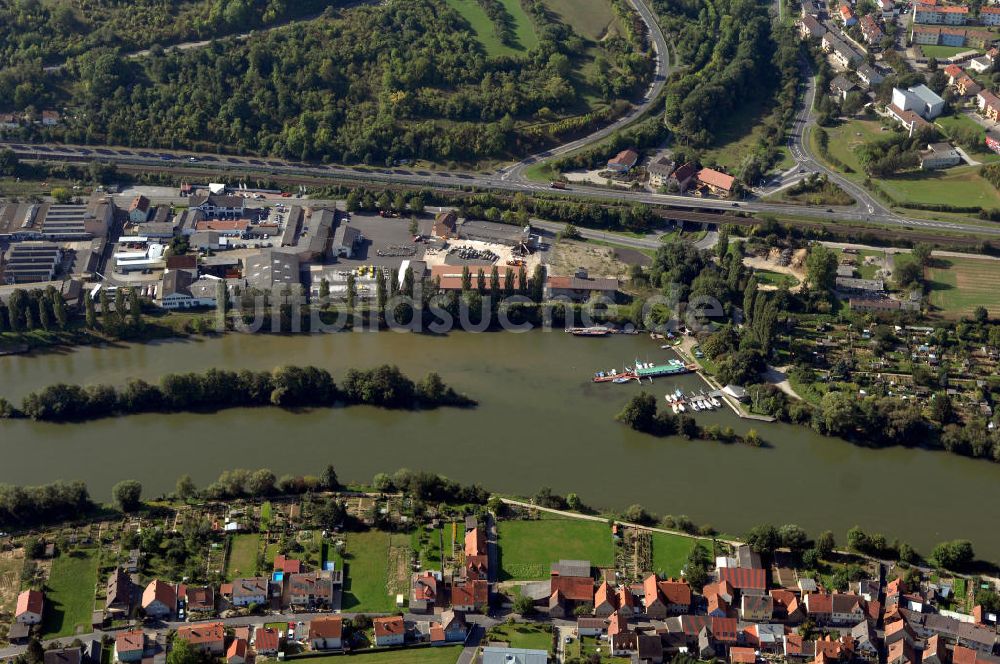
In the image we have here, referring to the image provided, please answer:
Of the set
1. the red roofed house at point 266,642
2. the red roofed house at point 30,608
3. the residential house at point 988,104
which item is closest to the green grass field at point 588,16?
the residential house at point 988,104

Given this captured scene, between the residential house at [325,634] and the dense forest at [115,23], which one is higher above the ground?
the dense forest at [115,23]

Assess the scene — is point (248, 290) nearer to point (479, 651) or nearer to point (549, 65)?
point (479, 651)

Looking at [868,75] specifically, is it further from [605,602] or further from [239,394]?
[605,602]

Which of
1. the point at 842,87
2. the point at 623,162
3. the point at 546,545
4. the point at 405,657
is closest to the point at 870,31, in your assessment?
the point at 842,87

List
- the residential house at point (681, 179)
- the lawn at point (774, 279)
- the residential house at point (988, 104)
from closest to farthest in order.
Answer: the lawn at point (774, 279)
the residential house at point (681, 179)
the residential house at point (988, 104)

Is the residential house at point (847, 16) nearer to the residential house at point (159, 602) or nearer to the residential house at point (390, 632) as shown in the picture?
the residential house at point (390, 632)
